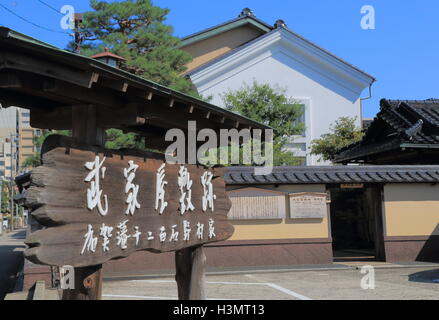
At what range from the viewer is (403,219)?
50.9ft

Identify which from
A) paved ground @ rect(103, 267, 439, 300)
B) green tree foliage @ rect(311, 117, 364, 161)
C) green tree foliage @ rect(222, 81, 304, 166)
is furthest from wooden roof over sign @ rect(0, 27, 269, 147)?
green tree foliage @ rect(311, 117, 364, 161)

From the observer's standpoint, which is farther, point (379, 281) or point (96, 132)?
point (379, 281)

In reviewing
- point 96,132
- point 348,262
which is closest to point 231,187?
point 348,262

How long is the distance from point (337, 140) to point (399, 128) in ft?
20.4

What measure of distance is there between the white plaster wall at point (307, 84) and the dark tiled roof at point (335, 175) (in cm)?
936

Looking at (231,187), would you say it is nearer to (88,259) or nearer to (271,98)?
(271,98)

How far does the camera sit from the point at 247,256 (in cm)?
1464

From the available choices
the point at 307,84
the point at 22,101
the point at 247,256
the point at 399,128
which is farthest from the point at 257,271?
the point at 307,84

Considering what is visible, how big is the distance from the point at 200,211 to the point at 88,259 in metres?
2.21

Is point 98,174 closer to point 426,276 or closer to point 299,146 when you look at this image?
point 426,276

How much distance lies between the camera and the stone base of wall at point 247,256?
553 inches

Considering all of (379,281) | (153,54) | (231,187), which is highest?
(153,54)

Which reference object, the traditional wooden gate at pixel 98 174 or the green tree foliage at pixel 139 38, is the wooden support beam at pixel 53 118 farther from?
the green tree foliage at pixel 139 38

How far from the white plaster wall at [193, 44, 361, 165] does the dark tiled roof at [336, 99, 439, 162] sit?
531 cm
